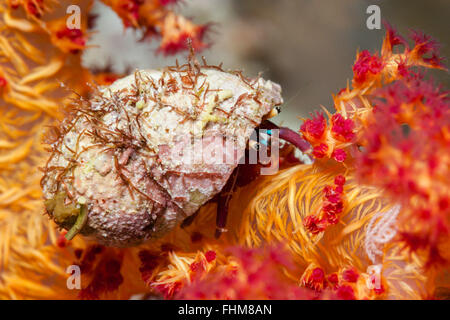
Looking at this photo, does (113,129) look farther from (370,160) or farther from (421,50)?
(421,50)

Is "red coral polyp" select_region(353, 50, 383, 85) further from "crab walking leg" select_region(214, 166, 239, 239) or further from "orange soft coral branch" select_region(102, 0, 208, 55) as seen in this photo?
"orange soft coral branch" select_region(102, 0, 208, 55)

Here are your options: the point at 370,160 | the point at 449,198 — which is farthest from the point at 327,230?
the point at 449,198

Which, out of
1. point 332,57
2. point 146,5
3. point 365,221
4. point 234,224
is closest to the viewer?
point 365,221

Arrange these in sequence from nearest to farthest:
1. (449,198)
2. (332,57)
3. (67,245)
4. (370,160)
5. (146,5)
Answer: (449,198) < (370,160) < (67,245) < (146,5) < (332,57)

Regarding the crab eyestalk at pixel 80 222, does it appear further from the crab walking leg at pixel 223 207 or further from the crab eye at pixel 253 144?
the crab eye at pixel 253 144

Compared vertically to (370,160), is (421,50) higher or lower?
higher

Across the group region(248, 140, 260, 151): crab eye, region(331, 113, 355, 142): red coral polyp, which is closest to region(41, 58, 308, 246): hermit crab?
region(248, 140, 260, 151): crab eye
